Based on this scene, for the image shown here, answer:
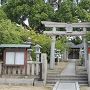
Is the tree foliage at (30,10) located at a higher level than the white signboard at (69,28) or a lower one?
higher

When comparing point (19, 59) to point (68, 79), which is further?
point (68, 79)

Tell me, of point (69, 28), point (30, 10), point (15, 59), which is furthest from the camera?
point (30, 10)

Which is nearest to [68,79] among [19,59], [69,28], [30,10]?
[19,59]

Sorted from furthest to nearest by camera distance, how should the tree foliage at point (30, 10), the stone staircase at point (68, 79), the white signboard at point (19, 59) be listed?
1. the tree foliage at point (30, 10)
2. the stone staircase at point (68, 79)
3. the white signboard at point (19, 59)

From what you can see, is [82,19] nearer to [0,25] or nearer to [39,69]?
[0,25]

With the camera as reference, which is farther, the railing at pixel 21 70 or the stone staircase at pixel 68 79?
the stone staircase at pixel 68 79

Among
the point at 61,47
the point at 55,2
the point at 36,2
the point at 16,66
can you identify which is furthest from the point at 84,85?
the point at 55,2

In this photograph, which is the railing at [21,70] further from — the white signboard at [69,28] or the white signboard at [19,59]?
the white signboard at [69,28]

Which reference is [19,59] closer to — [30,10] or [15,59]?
[15,59]

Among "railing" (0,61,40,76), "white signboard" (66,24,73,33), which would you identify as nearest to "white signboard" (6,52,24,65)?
"railing" (0,61,40,76)

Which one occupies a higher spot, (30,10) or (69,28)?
(30,10)

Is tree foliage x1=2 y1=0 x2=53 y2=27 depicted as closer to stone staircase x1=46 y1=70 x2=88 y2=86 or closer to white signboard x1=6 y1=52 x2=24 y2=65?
stone staircase x1=46 y1=70 x2=88 y2=86

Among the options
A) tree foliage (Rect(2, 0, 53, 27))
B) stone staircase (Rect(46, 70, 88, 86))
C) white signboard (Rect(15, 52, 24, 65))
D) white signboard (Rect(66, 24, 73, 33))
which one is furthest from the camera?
tree foliage (Rect(2, 0, 53, 27))

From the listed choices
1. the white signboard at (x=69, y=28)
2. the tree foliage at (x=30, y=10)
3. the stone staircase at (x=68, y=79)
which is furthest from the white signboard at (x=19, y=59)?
the tree foliage at (x=30, y=10)
